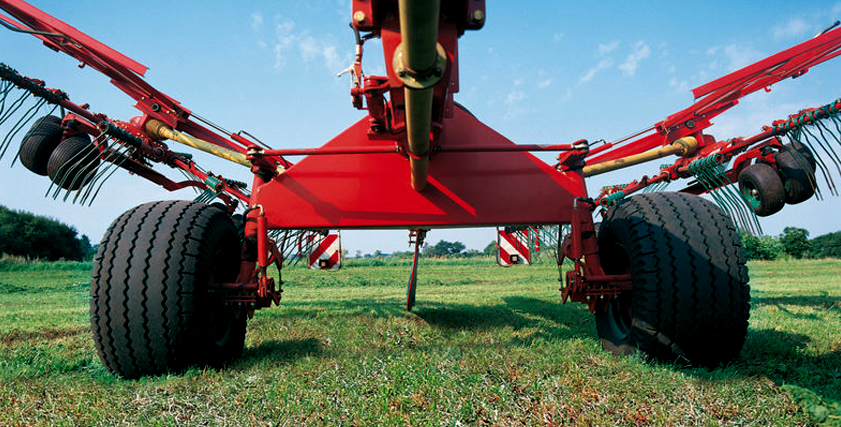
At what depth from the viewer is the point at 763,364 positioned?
8.35ft

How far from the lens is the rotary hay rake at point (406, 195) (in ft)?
7.91

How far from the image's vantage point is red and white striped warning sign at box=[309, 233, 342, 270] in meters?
6.74

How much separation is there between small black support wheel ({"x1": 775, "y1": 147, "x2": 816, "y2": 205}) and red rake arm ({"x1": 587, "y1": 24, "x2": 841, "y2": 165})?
2.34ft

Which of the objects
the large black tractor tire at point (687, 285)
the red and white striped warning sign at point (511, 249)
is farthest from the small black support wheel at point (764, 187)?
the red and white striped warning sign at point (511, 249)

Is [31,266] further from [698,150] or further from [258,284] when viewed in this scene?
[698,150]

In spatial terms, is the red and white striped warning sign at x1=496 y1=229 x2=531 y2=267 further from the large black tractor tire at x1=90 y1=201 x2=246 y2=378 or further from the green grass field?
the large black tractor tire at x1=90 y1=201 x2=246 y2=378

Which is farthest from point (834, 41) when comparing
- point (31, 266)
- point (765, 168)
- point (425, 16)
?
point (31, 266)

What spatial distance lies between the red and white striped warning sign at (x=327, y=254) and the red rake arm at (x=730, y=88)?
3645mm

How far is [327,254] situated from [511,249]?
2948 millimetres

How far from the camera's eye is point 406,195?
3.46 metres

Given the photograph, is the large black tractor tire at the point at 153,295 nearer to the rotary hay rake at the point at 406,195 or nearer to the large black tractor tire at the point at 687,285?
the rotary hay rake at the point at 406,195

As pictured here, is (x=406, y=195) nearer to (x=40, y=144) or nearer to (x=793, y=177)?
(x=40, y=144)

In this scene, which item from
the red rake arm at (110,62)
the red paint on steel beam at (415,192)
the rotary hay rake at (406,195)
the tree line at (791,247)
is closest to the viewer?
the rotary hay rake at (406,195)

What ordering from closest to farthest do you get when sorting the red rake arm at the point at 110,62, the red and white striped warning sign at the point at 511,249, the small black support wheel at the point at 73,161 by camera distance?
the red rake arm at the point at 110,62 < the small black support wheel at the point at 73,161 < the red and white striped warning sign at the point at 511,249
